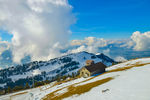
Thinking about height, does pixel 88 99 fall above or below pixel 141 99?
below

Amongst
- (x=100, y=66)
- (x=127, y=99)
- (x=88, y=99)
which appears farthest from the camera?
(x=100, y=66)

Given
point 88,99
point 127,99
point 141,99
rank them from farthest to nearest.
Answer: point 88,99, point 127,99, point 141,99

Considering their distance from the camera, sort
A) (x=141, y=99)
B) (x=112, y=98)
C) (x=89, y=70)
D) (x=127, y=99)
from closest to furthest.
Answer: (x=141, y=99) → (x=127, y=99) → (x=112, y=98) → (x=89, y=70)

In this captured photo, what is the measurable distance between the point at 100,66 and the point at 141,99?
66.1m

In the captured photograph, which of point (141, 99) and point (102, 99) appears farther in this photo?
point (102, 99)

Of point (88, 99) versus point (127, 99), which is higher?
point (127, 99)

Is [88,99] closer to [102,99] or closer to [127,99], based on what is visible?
[102,99]

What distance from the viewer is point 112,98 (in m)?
20.9

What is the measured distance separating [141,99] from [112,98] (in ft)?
17.4

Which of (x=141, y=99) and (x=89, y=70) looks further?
(x=89, y=70)


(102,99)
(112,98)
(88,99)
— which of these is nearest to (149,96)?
(112,98)

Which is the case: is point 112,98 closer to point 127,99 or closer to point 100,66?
point 127,99

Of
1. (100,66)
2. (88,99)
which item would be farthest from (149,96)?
(100,66)

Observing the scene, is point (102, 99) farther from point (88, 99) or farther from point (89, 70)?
point (89, 70)
